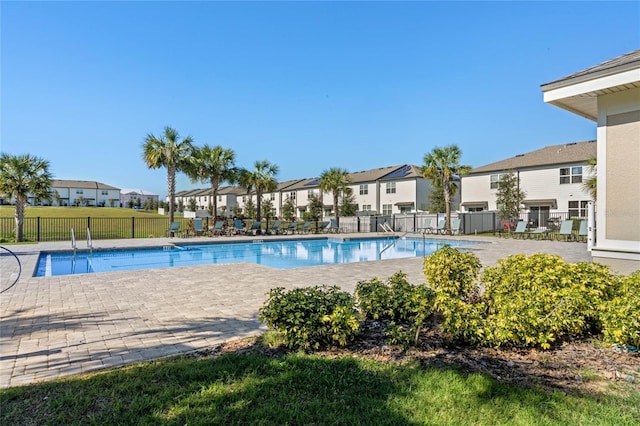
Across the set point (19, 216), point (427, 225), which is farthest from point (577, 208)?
point (19, 216)

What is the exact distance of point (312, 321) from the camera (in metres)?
3.71

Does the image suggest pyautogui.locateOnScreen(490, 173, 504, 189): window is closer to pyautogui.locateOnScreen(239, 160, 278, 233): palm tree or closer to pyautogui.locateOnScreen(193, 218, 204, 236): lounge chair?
pyautogui.locateOnScreen(239, 160, 278, 233): palm tree

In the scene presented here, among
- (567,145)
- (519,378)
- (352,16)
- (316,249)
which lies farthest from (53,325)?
(567,145)

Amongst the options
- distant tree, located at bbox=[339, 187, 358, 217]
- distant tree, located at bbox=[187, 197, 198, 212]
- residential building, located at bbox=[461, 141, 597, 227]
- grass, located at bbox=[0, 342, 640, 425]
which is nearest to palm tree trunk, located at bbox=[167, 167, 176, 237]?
grass, located at bbox=[0, 342, 640, 425]

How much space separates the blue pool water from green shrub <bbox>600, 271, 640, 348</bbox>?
6352 mm

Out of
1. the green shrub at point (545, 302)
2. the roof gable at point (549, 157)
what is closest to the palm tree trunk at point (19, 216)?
the green shrub at point (545, 302)

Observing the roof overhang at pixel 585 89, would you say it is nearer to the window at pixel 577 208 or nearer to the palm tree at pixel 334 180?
the palm tree at pixel 334 180

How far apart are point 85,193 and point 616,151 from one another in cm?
9154

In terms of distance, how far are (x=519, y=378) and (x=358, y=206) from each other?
3794cm

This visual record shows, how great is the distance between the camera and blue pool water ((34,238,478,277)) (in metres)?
12.1

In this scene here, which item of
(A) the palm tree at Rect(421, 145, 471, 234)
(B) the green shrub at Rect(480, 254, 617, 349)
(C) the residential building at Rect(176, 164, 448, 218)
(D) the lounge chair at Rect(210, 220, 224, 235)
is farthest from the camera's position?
(C) the residential building at Rect(176, 164, 448, 218)

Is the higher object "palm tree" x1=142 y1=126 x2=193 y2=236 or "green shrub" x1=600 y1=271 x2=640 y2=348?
"palm tree" x1=142 y1=126 x2=193 y2=236

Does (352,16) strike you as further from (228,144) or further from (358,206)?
(358,206)

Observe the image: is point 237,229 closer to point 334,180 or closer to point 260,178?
point 260,178
